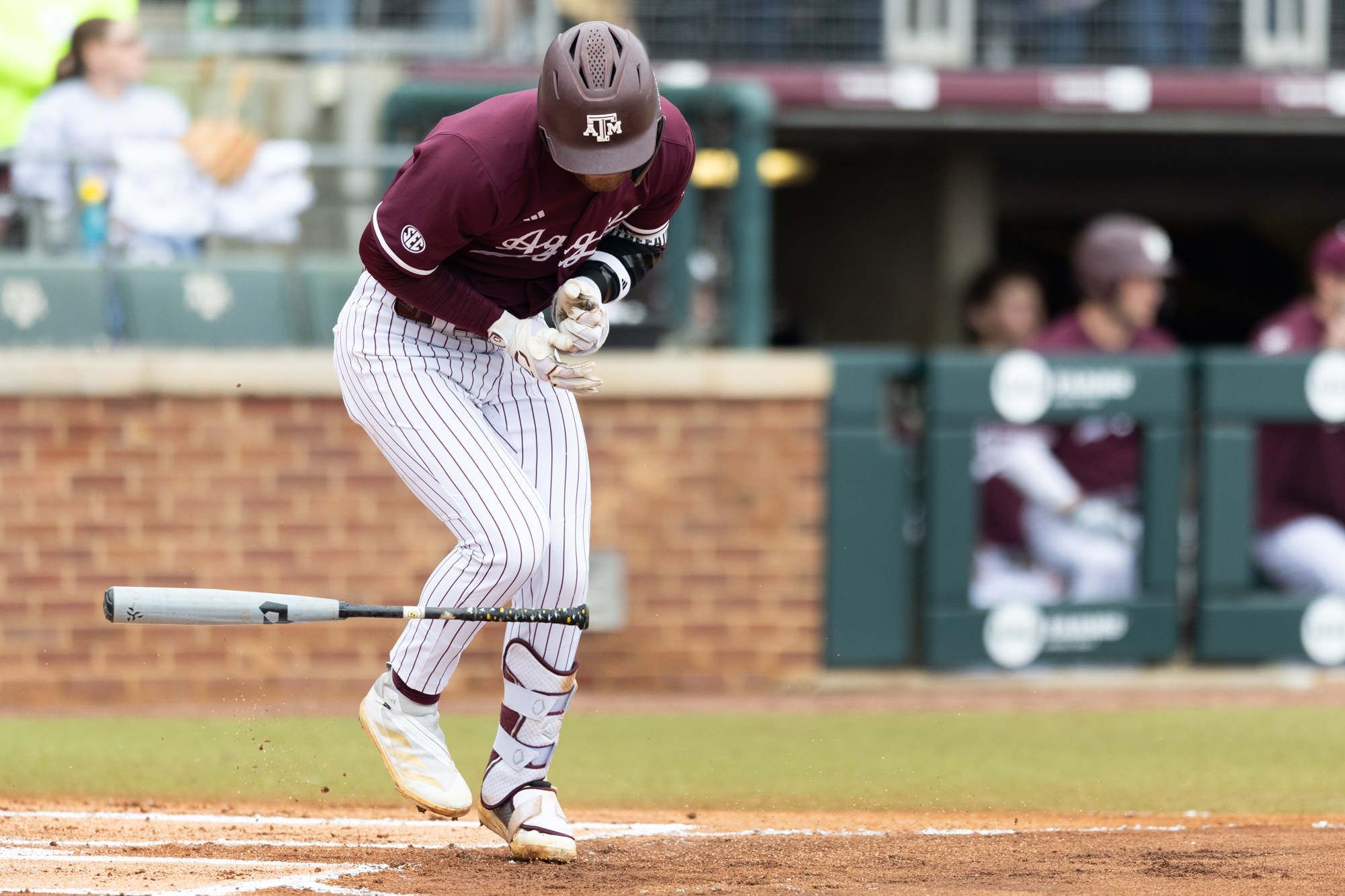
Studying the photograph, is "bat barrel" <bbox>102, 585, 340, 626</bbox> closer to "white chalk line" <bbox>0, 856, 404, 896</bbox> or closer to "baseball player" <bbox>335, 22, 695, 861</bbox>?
"baseball player" <bbox>335, 22, 695, 861</bbox>

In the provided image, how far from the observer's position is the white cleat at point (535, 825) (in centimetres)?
384

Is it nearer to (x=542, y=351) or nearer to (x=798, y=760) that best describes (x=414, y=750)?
(x=542, y=351)

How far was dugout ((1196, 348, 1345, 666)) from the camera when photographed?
7570 mm

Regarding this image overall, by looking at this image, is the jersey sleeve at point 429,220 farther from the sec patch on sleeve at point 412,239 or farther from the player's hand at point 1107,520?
the player's hand at point 1107,520

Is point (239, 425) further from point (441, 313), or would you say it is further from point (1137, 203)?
point (1137, 203)

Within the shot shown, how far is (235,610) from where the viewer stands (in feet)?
12.4

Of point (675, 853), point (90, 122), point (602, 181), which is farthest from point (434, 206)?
point (90, 122)

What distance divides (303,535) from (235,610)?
3450mm

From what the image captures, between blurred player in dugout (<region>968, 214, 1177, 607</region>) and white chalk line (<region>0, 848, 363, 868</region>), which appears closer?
white chalk line (<region>0, 848, 363, 868</region>)

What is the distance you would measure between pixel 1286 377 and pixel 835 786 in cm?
348

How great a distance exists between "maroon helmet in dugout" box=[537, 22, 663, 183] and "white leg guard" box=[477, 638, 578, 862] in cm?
118

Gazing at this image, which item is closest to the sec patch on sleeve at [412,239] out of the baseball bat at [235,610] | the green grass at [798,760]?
the baseball bat at [235,610]

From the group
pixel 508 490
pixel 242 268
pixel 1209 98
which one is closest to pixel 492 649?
pixel 242 268

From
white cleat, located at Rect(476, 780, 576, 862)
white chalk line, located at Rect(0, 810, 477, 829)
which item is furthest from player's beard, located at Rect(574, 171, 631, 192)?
white chalk line, located at Rect(0, 810, 477, 829)
